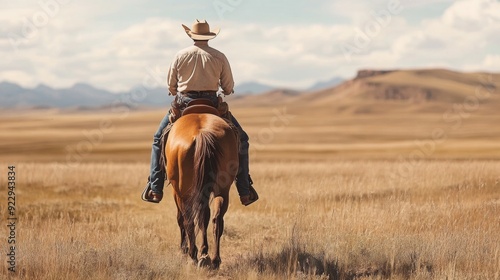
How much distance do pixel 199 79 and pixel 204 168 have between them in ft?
5.35

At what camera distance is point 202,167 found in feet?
23.4

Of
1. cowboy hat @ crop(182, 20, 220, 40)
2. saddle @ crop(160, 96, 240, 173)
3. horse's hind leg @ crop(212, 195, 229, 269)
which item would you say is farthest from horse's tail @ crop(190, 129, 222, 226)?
cowboy hat @ crop(182, 20, 220, 40)

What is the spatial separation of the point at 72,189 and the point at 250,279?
12463mm

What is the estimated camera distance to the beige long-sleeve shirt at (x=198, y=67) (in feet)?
27.2

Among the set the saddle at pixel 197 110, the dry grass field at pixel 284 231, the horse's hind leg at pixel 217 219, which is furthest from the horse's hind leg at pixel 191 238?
the saddle at pixel 197 110

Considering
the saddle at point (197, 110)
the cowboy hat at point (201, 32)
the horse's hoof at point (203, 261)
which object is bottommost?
the horse's hoof at point (203, 261)

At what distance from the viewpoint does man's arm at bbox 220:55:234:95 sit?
27.8 feet

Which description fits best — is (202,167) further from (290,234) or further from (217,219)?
(290,234)

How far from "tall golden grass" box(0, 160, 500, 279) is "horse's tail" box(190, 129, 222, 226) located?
74 centimetres

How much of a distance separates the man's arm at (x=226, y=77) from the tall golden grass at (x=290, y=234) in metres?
2.30

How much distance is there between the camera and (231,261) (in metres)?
8.53

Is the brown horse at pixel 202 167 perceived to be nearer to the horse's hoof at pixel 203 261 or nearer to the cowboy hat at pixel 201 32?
the horse's hoof at pixel 203 261

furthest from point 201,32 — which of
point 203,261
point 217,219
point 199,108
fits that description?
point 203,261

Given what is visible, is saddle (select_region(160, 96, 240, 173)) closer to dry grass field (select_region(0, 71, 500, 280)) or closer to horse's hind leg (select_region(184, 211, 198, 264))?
horse's hind leg (select_region(184, 211, 198, 264))
